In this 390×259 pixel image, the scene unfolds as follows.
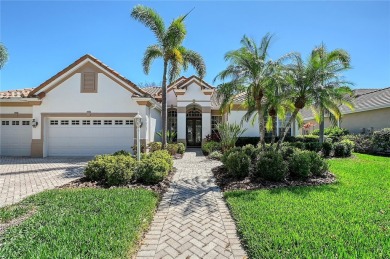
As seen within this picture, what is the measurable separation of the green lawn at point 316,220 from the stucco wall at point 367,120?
14301 millimetres

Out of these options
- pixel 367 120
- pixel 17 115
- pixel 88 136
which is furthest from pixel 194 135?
pixel 367 120

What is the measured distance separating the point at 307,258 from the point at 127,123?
1413 cm

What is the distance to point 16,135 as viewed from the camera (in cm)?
1614

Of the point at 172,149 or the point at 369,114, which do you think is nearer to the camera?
the point at 172,149

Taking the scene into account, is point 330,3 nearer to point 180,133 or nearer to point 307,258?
point 307,258

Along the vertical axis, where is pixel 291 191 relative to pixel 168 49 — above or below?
below

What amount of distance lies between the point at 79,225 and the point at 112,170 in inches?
137

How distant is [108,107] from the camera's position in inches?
605

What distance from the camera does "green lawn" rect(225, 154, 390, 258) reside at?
12.1 feet

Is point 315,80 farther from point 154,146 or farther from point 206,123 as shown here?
point 206,123

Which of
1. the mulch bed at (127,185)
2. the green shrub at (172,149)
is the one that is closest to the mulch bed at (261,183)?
the mulch bed at (127,185)

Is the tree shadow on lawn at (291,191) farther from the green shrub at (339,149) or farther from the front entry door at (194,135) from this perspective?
the front entry door at (194,135)

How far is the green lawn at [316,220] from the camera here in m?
3.69

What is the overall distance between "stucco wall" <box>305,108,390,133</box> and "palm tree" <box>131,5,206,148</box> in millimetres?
13301
